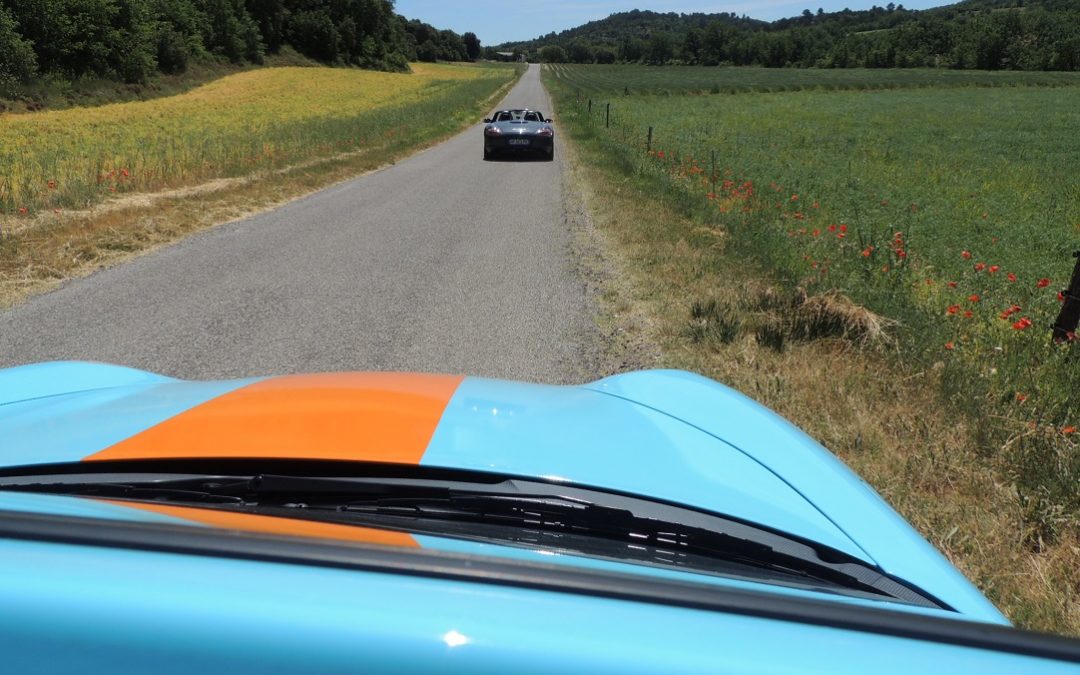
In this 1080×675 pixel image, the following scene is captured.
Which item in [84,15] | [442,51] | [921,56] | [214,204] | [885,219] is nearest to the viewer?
[885,219]

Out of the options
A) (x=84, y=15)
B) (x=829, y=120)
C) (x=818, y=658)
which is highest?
(x=84, y=15)

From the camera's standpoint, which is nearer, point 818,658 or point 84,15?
point 818,658

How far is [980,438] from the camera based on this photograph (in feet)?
12.2

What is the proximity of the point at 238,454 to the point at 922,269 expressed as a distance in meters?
7.16

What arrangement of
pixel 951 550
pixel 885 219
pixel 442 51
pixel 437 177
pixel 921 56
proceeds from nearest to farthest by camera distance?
pixel 951 550, pixel 885 219, pixel 437 177, pixel 921 56, pixel 442 51

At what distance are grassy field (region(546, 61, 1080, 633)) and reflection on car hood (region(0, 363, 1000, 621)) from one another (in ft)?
4.25

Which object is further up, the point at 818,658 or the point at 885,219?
the point at 818,658

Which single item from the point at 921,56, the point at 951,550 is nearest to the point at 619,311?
the point at 951,550

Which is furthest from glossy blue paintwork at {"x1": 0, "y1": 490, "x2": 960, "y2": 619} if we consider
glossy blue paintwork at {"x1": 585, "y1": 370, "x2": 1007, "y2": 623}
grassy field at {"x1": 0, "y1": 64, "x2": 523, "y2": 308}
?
grassy field at {"x1": 0, "y1": 64, "x2": 523, "y2": 308}

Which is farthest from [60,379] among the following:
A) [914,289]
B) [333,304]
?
[914,289]

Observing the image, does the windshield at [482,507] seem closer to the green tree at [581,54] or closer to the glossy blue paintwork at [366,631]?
→ the glossy blue paintwork at [366,631]

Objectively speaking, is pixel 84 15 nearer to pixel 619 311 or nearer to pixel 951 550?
pixel 619 311

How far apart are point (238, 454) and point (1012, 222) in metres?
11.7

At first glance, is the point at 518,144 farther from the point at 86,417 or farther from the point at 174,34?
the point at 174,34
